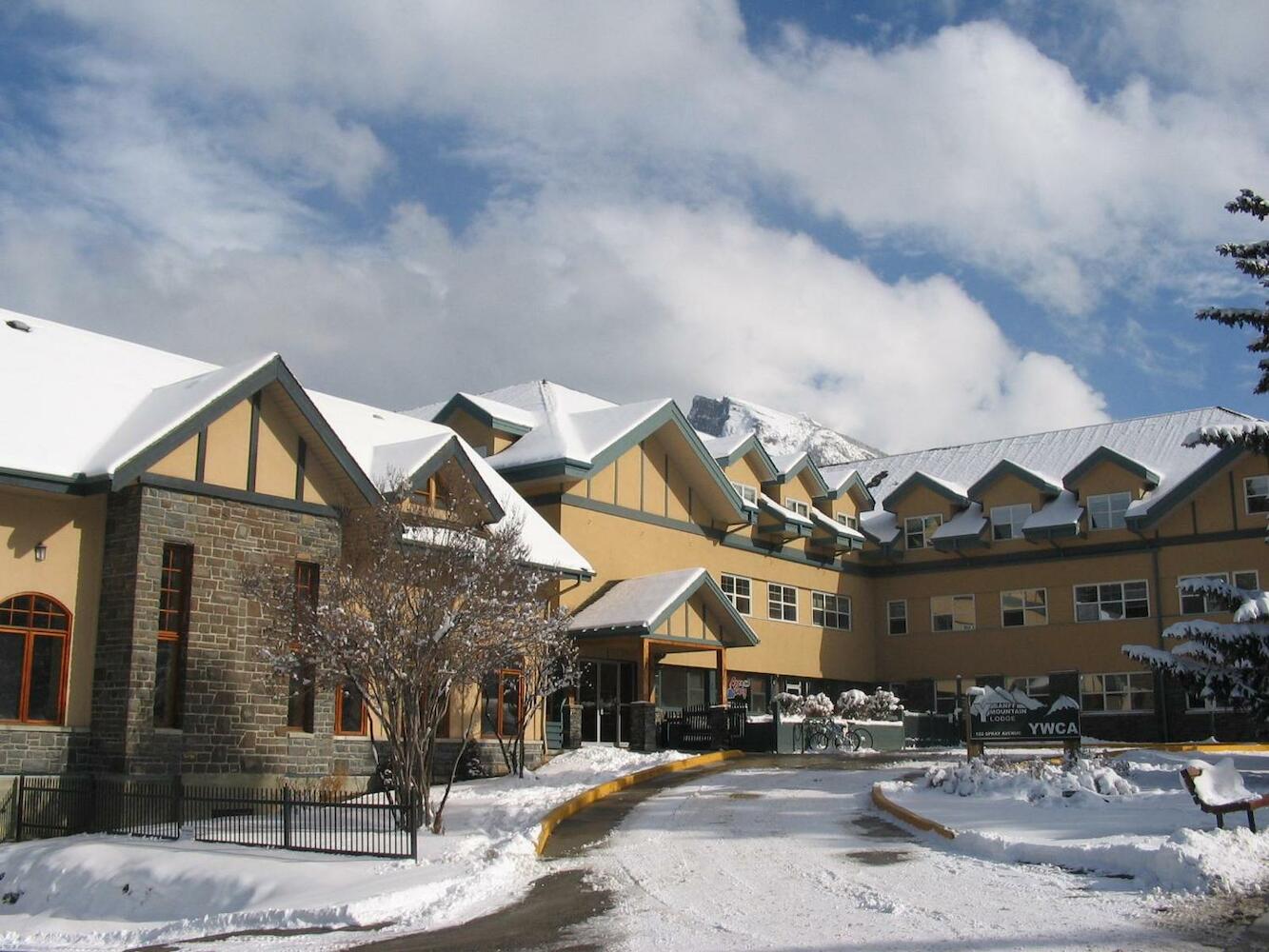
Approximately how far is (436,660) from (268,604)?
3.50m

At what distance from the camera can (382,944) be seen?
1263cm

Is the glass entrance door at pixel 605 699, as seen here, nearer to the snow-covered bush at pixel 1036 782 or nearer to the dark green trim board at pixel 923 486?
the snow-covered bush at pixel 1036 782

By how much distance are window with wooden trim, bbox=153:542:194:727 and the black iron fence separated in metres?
1.30

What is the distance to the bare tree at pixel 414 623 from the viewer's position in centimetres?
1827

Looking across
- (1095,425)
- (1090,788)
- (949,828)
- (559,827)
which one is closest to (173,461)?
(559,827)

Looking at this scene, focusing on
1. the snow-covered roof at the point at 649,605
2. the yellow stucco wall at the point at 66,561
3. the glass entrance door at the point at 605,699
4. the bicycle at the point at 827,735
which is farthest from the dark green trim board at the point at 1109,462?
the yellow stucco wall at the point at 66,561

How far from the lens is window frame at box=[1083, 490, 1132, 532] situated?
4303 centimetres

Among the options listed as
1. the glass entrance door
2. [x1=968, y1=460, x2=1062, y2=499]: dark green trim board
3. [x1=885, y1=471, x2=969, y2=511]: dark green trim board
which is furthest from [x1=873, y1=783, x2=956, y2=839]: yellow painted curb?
[x1=885, y1=471, x2=969, y2=511]: dark green trim board

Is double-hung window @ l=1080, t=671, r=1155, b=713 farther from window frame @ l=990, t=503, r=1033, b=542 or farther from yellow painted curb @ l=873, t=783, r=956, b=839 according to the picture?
yellow painted curb @ l=873, t=783, r=956, b=839

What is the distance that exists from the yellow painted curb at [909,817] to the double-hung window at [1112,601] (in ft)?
78.6

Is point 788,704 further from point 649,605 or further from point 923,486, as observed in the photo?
point 923,486

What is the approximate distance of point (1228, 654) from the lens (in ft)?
66.3

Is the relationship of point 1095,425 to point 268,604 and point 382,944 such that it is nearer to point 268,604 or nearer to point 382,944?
point 268,604

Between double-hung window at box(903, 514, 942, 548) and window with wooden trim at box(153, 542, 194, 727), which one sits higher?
double-hung window at box(903, 514, 942, 548)
